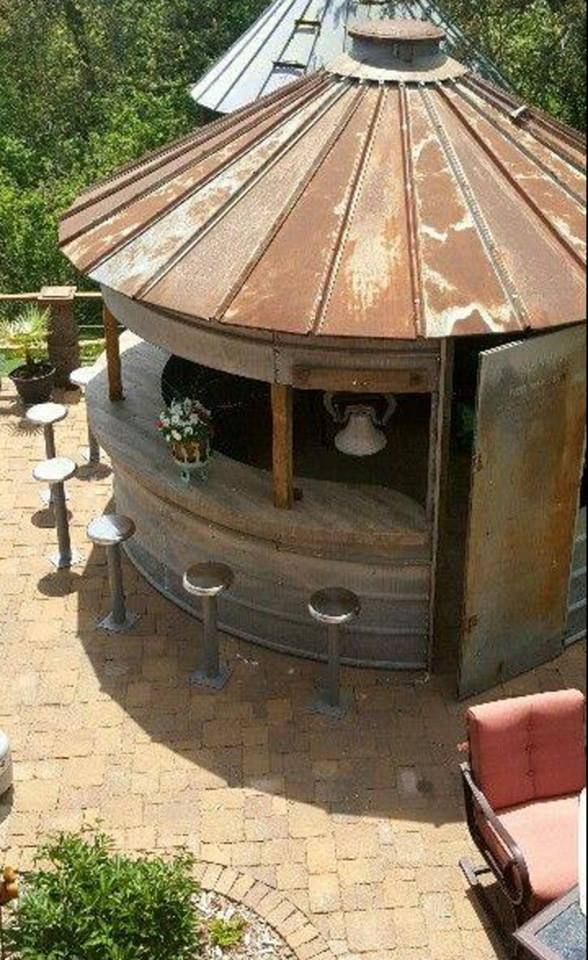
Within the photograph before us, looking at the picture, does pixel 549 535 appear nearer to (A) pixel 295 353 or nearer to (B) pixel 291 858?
(A) pixel 295 353

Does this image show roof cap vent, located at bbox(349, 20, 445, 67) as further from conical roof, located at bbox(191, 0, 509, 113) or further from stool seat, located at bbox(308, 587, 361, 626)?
conical roof, located at bbox(191, 0, 509, 113)

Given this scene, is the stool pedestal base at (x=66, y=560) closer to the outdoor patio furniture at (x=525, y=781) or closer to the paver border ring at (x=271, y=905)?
the paver border ring at (x=271, y=905)

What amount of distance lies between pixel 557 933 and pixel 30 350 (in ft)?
34.5

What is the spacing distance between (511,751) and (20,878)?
12.3 ft

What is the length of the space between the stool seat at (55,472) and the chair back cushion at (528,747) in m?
5.06

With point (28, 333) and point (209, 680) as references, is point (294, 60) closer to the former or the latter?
point (28, 333)

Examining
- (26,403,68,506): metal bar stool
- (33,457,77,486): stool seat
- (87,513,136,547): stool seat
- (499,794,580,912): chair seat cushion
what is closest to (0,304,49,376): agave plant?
(26,403,68,506): metal bar stool

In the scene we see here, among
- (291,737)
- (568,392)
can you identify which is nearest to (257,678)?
(291,737)

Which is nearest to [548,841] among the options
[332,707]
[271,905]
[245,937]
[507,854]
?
[507,854]

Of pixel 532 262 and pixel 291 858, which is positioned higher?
pixel 532 262

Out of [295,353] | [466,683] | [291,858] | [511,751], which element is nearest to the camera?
[511,751]

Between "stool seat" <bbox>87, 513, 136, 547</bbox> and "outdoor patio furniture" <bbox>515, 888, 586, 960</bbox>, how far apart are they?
506 cm

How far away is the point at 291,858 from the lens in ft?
27.4

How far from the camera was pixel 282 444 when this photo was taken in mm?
9398
